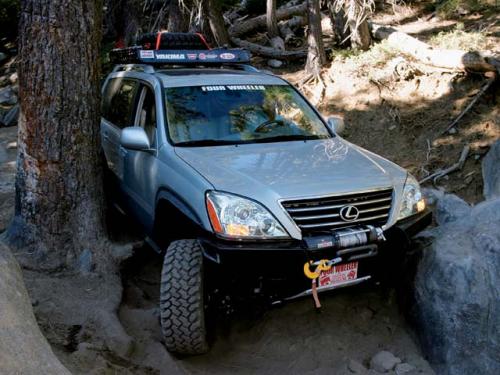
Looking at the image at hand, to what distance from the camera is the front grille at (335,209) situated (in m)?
3.97

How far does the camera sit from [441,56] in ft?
29.6

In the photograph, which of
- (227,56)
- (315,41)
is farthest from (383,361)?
(315,41)

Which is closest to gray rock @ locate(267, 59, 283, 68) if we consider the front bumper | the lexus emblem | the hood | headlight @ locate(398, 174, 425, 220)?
the hood

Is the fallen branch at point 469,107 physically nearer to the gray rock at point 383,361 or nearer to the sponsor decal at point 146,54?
the sponsor decal at point 146,54

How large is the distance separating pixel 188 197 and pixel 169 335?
0.98 meters

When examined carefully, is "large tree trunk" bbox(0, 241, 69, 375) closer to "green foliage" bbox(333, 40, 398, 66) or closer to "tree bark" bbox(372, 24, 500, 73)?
"tree bark" bbox(372, 24, 500, 73)

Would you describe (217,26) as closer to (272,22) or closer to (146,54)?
(272,22)

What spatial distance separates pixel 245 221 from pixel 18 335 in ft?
5.21

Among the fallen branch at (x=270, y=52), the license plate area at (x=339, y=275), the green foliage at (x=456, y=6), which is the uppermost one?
the license plate area at (x=339, y=275)

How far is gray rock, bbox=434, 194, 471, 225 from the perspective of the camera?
5.68m

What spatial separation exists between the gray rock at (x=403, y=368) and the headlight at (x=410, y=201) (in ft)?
3.52

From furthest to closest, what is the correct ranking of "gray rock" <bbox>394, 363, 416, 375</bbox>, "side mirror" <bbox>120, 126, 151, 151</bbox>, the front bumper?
"side mirror" <bbox>120, 126, 151, 151</bbox>, "gray rock" <bbox>394, 363, 416, 375</bbox>, the front bumper

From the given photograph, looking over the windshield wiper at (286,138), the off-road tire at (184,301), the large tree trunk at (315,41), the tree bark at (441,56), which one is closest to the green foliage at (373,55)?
the tree bark at (441,56)

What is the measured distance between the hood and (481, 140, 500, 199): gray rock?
2.33 m
